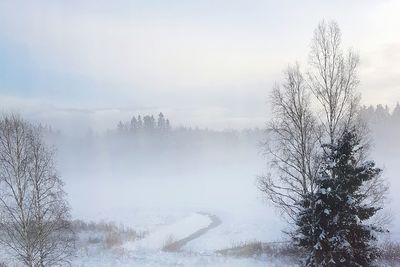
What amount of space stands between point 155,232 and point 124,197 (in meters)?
44.4

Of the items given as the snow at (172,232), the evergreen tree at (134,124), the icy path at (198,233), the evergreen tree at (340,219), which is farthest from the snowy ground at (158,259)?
the evergreen tree at (134,124)

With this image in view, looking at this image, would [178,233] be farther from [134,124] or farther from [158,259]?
[134,124]

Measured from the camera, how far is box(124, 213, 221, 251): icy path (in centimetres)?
3712

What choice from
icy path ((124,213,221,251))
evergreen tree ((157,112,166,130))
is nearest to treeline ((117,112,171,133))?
evergreen tree ((157,112,166,130))

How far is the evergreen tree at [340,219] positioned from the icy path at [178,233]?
885 inches

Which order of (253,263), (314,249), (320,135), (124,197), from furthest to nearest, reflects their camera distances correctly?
1. (124,197)
2. (253,263)
3. (320,135)
4. (314,249)

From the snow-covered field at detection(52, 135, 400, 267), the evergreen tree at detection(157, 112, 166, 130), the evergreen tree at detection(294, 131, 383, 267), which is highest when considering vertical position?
the evergreen tree at detection(157, 112, 166, 130)

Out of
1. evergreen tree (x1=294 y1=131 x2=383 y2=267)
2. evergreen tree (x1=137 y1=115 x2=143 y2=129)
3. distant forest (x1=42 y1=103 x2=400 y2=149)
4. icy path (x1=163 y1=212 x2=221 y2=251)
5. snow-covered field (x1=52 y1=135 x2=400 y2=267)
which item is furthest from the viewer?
evergreen tree (x1=137 y1=115 x2=143 y2=129)

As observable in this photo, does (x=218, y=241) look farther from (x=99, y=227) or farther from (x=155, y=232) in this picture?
(x=99, y=227)

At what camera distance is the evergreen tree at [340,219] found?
13.5 metres

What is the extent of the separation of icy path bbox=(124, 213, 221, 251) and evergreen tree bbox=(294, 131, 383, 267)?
885 inches

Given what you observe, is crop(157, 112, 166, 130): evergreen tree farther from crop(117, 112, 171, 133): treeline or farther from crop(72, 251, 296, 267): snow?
crop(72, 251, 296, 267): snow

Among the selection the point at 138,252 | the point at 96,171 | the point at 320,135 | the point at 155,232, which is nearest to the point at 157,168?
the point at 96,171

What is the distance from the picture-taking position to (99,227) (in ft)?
143
